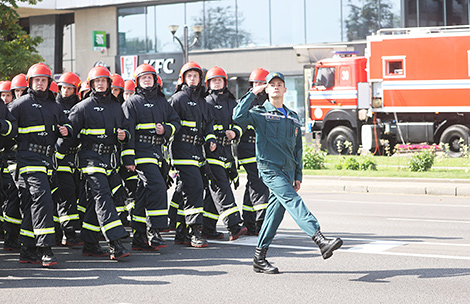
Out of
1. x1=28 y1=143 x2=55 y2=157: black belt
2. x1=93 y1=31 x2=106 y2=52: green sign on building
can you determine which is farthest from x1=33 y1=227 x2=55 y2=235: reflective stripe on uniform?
x1=93 y1=31 x2=106 y2=52: green sign on building

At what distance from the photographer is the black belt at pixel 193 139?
8930 mm

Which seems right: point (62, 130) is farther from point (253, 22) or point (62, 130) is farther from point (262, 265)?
point (253, 22)

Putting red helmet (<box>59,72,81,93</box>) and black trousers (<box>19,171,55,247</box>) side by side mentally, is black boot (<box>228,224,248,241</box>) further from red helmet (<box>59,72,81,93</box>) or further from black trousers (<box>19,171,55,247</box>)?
red helmet (<box>59,72,81,93</box>)

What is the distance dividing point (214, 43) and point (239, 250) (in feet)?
93.6

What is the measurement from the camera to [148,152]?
8508 mm

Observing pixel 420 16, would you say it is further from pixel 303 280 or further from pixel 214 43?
pixel 303 280

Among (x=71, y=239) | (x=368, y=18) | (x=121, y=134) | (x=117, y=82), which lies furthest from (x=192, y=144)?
(x=368, y=18)

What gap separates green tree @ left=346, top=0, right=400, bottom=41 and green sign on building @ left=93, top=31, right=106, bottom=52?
13.8m

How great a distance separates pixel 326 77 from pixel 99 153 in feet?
57.3

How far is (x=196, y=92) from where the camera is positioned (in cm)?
911

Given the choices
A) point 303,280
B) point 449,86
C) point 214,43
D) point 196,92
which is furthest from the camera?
point 214,43

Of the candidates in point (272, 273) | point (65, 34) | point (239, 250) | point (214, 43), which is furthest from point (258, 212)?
point (65, 34)

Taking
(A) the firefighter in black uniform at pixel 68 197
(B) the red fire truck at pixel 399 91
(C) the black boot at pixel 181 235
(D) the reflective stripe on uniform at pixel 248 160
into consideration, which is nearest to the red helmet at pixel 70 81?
(A) the firefighter in black uniform at pixel 68 197

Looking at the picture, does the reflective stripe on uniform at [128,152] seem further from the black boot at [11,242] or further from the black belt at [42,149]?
the black boot at [11,242]
